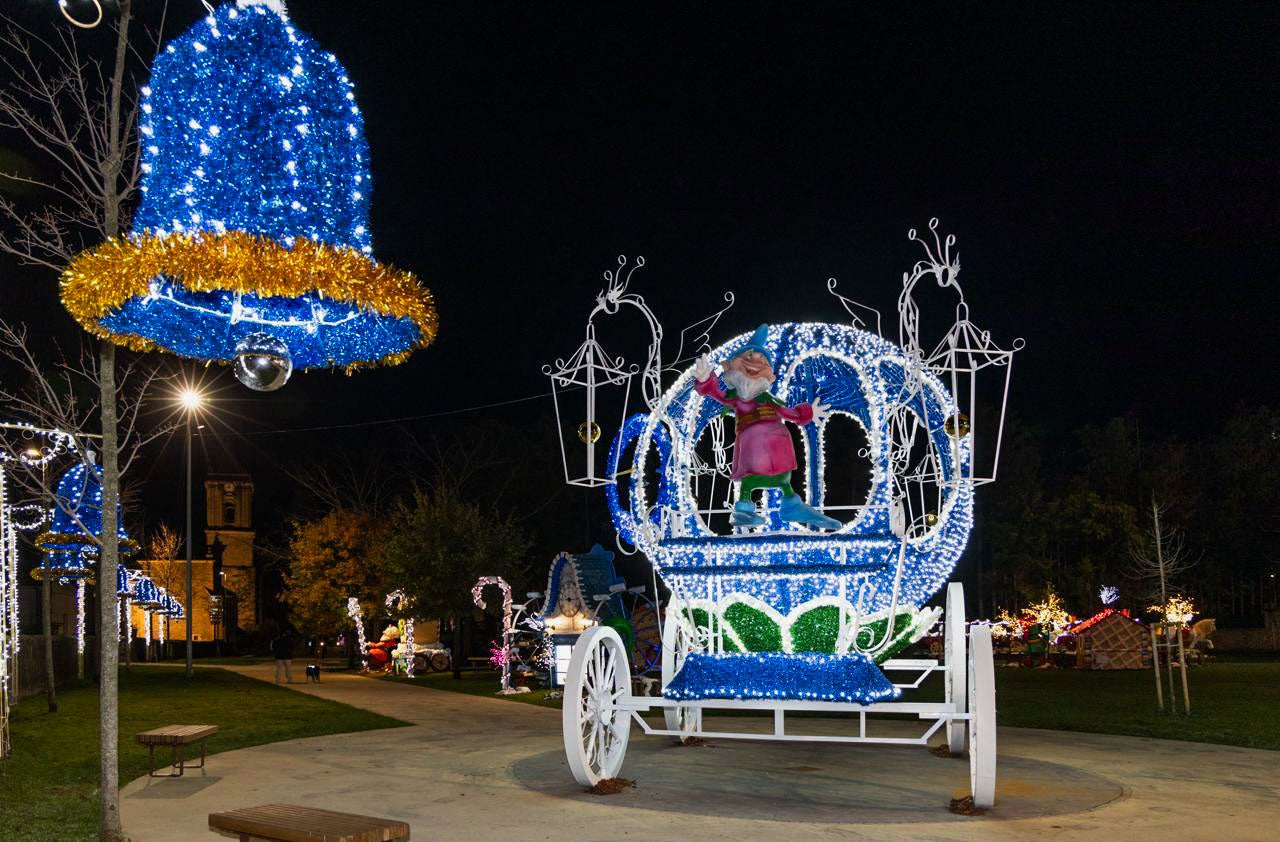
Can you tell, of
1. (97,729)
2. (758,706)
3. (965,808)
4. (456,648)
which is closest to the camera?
(965,808)

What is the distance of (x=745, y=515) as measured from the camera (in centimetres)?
959

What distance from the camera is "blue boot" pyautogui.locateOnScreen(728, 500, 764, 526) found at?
9555mm

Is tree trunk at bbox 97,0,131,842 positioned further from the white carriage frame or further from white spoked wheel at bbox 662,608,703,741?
white spoked wheel at bbox 662,608,703,741

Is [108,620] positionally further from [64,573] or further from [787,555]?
[64,573]

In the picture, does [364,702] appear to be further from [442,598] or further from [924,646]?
[924,646]

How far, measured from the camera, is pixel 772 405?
31.9ft

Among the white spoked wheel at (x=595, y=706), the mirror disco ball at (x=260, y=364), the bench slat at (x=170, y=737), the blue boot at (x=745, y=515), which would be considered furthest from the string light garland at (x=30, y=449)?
the blue boot at (x=745, y=515)

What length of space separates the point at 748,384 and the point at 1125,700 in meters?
13.9

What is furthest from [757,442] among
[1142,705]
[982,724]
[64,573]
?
[64,573]

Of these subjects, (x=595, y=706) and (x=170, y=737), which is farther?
(x=170, y=737)

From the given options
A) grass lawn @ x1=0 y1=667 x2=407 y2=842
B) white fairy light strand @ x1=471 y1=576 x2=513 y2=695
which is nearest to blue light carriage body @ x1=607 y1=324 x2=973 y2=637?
grass lawn @ x1=0 y1=667 x2=407 y2=842

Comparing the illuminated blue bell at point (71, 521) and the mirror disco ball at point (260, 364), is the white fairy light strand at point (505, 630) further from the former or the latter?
the mirror disco ball at point (260, 364)

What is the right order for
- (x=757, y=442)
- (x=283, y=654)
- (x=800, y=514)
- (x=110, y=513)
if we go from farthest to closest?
1. (x=283, y=654)
2. (x=757, y=442)
3. (x=800, y=514)
4. (x=110, y=513)

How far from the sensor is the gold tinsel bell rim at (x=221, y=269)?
232 inches
